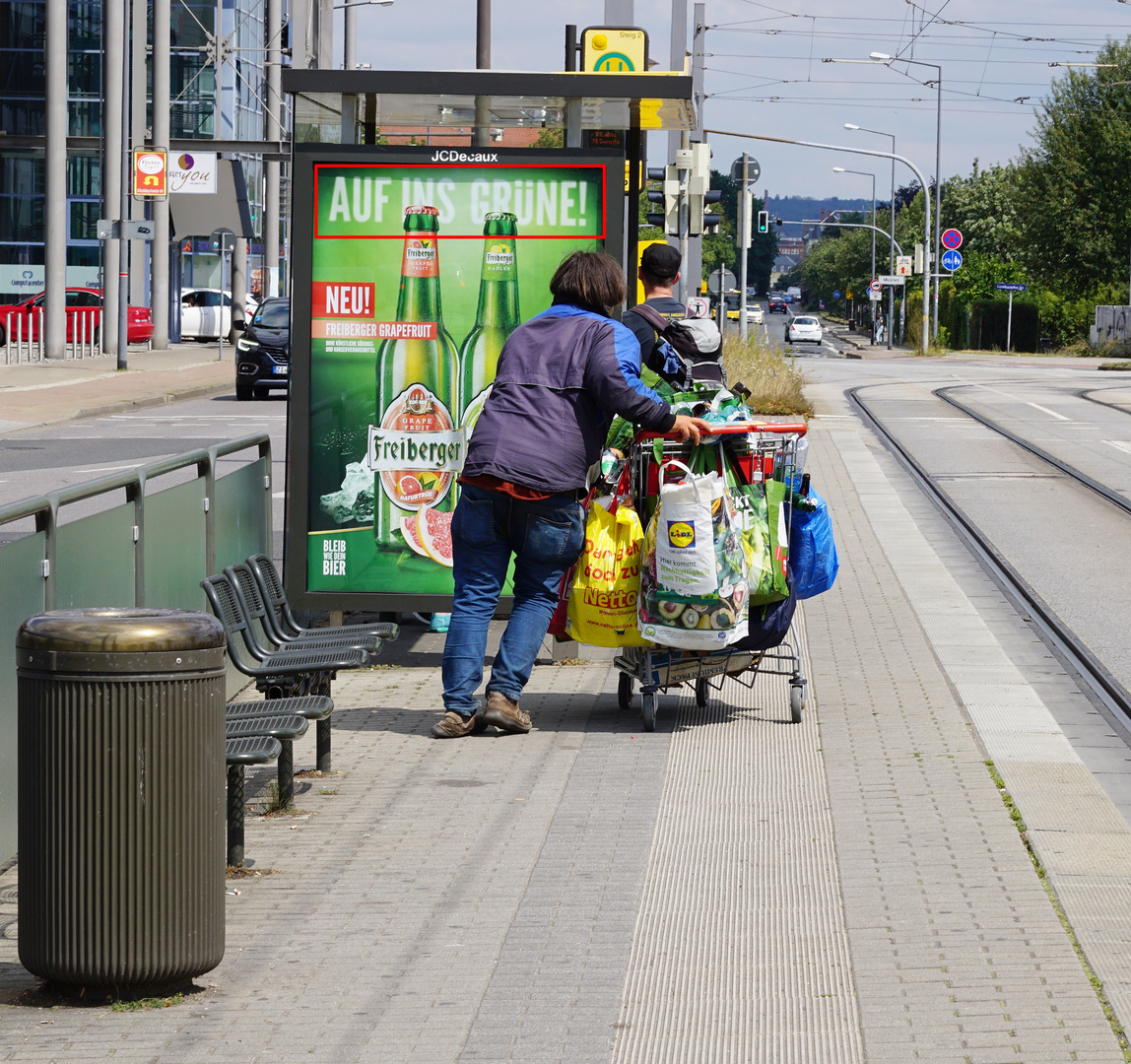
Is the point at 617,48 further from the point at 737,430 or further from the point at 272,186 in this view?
the point at 272,186

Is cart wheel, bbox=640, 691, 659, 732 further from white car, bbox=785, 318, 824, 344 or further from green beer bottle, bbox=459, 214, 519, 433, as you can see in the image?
white car, bbox=785, 318, 824, 344

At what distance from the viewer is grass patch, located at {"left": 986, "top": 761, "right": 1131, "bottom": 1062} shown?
12.2ft

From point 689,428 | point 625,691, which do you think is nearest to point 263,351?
point 625,691

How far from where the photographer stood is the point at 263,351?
27281 mm

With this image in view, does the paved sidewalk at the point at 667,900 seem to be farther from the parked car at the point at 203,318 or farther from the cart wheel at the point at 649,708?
the parked car at the point at 203,318

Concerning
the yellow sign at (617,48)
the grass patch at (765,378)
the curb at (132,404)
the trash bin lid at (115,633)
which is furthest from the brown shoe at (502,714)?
the grass patch at (765,378)

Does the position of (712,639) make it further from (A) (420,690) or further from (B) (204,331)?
(B) (204,331)

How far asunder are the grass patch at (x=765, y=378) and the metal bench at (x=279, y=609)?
1684 centimetres

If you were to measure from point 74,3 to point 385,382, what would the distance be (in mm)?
42514

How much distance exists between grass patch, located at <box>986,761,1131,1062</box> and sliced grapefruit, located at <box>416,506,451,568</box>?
3.01 m

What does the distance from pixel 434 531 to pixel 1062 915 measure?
431cm

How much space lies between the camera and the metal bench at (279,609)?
6512mm

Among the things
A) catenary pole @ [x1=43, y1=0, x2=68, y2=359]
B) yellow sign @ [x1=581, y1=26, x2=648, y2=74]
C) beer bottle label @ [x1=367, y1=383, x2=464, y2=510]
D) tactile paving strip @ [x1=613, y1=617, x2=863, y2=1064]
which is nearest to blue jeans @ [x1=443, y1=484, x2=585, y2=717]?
tactile paving strip @ [x1=613, y1=617, x2=863, y2=1064]

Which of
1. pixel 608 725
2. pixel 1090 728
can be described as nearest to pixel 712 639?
pixel 608 725
